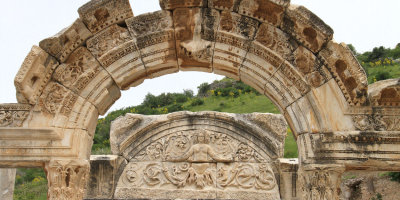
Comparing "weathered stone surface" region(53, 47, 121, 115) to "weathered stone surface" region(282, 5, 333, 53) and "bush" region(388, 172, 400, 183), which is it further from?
"bush" region(388, 172, 400, 183)

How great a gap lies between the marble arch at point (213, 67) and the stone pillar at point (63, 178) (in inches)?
0.5

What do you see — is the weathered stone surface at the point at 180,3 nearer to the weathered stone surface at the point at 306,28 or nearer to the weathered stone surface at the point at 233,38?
the weathered stone surface at the point at 233,38

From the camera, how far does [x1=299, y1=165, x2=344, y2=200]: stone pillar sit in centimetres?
539

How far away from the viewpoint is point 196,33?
5934mm

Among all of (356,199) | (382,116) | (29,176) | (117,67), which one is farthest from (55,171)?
(29,176)

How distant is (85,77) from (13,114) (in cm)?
107

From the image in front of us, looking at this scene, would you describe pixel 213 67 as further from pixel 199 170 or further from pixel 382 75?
pixel 382 75

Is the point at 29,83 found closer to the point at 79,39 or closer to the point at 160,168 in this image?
the point at 79,39

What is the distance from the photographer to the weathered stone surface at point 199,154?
11.6 m

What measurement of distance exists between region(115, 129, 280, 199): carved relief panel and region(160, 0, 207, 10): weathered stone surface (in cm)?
654

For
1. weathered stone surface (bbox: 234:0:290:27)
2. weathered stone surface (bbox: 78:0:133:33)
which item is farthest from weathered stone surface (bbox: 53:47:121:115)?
weathered stone surface (bbox: 234:0:290:27)

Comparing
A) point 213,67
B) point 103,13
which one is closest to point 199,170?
point 213,67

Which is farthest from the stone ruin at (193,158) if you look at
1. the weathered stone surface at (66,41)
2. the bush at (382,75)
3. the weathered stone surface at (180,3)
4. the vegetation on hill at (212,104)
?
the bush at (382,75)

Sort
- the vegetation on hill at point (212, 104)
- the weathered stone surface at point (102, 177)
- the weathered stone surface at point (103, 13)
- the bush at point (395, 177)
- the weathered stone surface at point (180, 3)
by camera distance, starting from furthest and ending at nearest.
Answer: the vegetation on hill at point (212, 104)
the bush at point (395, 177)
the weathered stone surface at point (102, 177)
the weathered stone surface at point (180, 3)
the weathered stone surface at point (103, 13)
